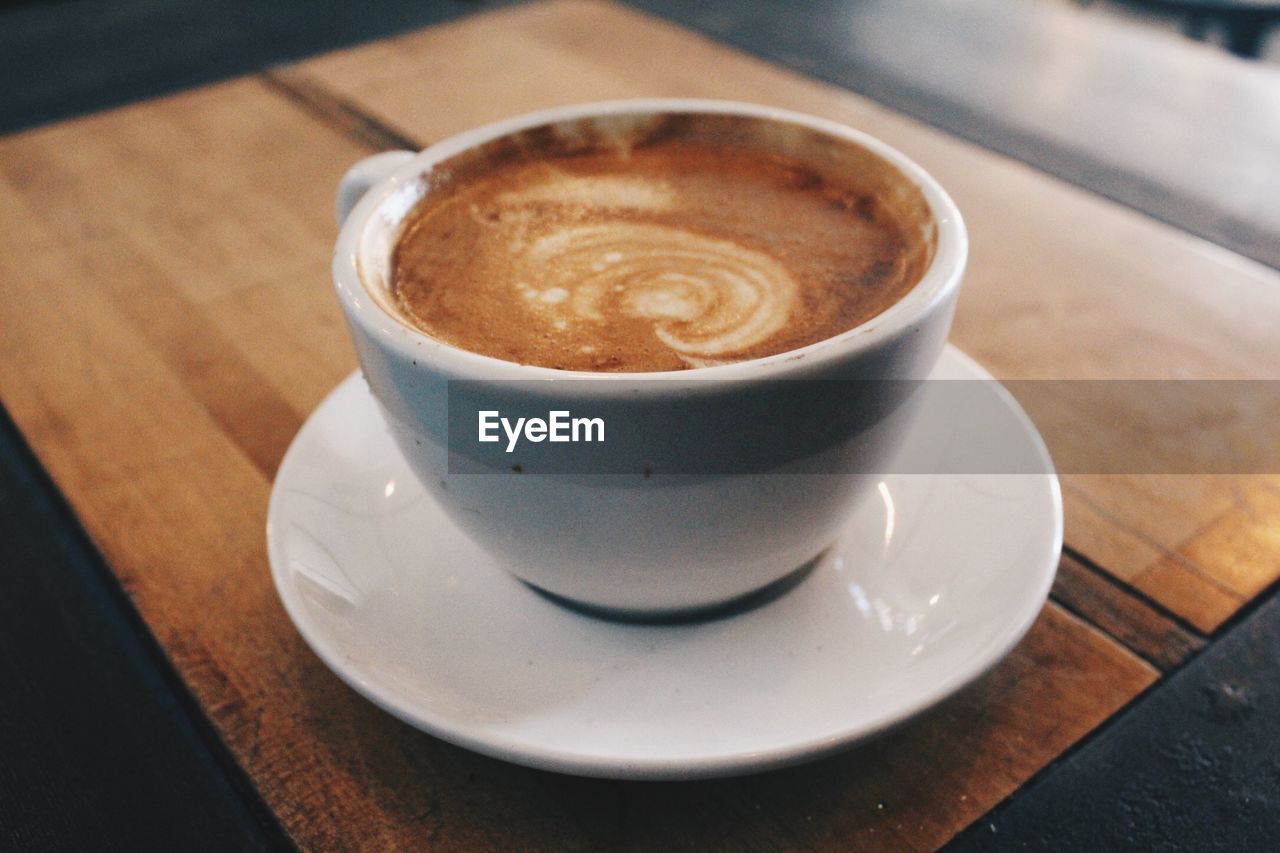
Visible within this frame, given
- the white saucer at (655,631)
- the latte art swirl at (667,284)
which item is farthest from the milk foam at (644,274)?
the white saucer at (655,631)

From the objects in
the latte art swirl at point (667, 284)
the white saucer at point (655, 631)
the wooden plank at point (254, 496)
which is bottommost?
the wooden plank at point (254, 496)

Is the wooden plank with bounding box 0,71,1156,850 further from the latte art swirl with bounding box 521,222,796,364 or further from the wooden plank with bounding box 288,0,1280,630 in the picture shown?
the latte art swirl with bounding box 521,222,796,364

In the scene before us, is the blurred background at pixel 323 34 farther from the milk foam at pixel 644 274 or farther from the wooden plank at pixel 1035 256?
the milk foam at pixel 644 274

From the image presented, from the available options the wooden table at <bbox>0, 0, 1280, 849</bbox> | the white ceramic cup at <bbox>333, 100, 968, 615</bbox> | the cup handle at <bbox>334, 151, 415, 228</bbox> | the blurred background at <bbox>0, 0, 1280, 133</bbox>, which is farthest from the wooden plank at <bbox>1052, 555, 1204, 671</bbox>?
the blurred background at <bbox>0, 0, 1280, 133</bbox>

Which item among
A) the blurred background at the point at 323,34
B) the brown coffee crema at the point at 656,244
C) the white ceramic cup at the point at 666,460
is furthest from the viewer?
the blurred background at the point at 323,34

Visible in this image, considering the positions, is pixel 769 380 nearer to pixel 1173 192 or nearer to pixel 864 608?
pixel 864 608

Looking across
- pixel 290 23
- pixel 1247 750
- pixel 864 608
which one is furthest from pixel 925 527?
pixel 290 23
